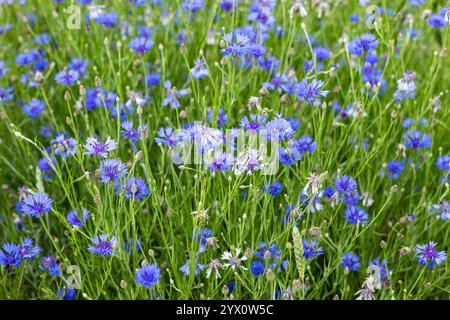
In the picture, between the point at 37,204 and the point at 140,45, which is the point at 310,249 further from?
the point at 140,45

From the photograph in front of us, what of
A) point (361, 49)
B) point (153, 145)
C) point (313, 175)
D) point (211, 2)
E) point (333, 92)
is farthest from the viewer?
point (211, 2)

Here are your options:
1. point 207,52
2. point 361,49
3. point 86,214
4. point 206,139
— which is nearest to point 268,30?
point 207,52

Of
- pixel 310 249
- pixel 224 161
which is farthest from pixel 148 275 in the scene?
pixel 310 249

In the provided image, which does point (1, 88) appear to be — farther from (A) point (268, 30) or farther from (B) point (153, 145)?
(A) point (268, 30)

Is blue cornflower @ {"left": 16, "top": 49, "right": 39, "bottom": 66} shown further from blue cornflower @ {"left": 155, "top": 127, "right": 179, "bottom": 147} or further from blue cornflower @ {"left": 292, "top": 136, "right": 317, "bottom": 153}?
blue cornflower @ {"left": 292, "top": 136, "right": 317, "bottom": 153}

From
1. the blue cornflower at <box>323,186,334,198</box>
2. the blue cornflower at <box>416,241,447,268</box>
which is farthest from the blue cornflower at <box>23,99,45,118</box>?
the blue cornflower at <box>416,241,447,268</box>

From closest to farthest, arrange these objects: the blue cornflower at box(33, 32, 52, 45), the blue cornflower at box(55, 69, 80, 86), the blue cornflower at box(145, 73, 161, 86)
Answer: the blue cornflower at box(55, 69, 80, 86), the blue cornflower at box(145, 73, 161, 86), the blue cornflower at box(33, 32, 52, 45)

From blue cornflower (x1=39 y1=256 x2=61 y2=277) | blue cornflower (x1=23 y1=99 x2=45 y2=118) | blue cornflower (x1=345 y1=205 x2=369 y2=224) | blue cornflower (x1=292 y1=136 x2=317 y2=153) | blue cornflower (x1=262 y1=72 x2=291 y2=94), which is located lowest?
blue cornflower (x1=39 y1=256 x2=61 y2=277)
